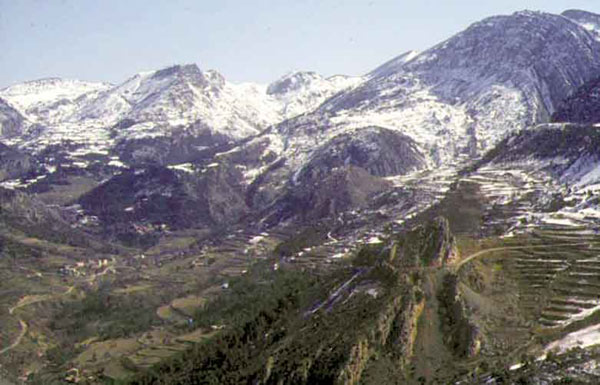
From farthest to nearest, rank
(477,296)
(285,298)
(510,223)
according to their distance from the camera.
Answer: (510,223), (285,298), (477,296)

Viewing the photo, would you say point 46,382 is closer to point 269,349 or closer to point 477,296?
point 269,349

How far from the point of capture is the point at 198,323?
16825 centimetres

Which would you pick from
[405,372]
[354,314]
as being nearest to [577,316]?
[405,372]

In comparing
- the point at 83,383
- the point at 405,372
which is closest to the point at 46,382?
the point at 83,383

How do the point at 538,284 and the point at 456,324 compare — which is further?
the point at 538,284

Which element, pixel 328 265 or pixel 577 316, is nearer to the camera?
pixel 577 316

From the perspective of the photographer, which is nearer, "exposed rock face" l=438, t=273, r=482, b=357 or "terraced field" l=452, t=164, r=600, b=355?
"terraced field" l=452, t=164, r=600, b=355

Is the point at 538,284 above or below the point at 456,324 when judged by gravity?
above

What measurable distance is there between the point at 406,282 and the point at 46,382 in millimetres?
96946

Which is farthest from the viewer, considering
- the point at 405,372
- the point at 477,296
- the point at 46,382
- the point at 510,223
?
the point at 46,382

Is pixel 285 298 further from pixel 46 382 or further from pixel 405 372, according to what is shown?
pixel 46 382

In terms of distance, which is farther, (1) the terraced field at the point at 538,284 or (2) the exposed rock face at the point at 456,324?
(2) the exposed rock face at the point at 456,324

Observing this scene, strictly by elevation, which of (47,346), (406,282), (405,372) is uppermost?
(406,282)

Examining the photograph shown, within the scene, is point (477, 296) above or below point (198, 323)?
above
